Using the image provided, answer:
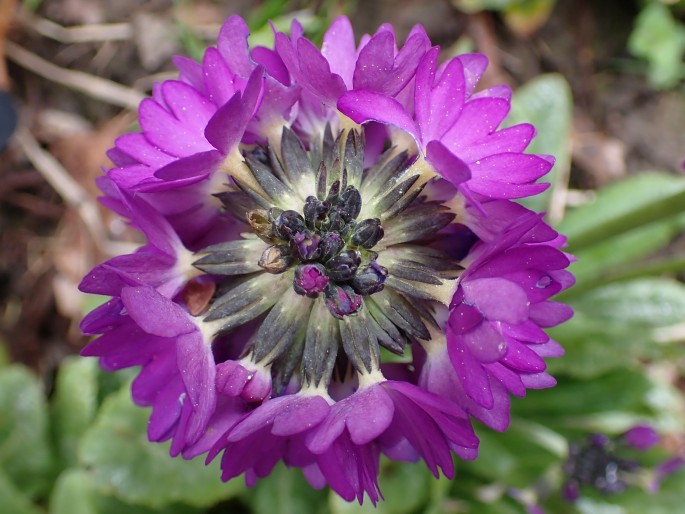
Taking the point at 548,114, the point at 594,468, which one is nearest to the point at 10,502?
the point at 594,468

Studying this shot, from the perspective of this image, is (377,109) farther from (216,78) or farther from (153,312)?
(153,312)

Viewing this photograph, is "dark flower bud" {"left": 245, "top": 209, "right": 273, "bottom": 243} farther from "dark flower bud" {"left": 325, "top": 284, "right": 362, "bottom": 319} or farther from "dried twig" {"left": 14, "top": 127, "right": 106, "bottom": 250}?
"dried twig" {"left": 14, "top": 127, "right": 106, "bottom": 250}

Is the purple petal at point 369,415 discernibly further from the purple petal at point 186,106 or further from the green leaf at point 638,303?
the green leaf at point 638,303

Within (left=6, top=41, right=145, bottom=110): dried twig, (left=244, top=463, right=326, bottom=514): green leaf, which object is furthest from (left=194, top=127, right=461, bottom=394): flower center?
(left=6, top=41, right=145, bottom=110): dried twig

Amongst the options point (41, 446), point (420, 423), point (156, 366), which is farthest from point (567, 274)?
point (41, 446)

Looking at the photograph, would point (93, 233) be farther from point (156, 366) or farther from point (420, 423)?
point (420, 423)
